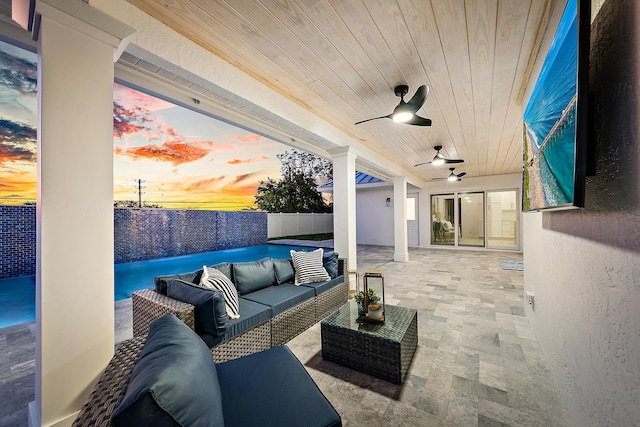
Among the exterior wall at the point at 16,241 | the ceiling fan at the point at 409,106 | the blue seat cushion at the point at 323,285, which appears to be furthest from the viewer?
the exterior wall at the point at 16,241

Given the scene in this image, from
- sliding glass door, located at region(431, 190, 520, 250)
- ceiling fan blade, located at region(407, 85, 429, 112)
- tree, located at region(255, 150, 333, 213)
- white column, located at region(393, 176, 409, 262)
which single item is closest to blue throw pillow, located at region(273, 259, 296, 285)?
ceiling fan blade, located at region(407, 85, 429, 112)

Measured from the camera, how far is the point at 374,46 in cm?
202

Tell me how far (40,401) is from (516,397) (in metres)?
2.90

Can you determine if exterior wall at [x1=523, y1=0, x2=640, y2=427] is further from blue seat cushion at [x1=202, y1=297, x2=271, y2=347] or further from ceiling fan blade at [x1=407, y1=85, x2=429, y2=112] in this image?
blue seat cushion at [x1=202, y1=297, x2=271, y2=347]

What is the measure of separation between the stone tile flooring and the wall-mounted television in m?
1.35

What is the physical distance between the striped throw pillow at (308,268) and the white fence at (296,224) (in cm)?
989

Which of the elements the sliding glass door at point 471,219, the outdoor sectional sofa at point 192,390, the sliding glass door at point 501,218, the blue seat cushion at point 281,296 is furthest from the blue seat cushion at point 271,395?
the sliding glass door at point 501,218

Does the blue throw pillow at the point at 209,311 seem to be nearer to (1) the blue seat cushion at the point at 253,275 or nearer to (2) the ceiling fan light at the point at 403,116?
(1) the blue seat cushion at the point at 253,275

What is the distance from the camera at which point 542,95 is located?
5.61ft

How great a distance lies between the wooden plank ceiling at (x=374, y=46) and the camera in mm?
1661

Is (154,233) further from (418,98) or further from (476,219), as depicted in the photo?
(476,219)

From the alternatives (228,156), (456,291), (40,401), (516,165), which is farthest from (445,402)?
(228,156)

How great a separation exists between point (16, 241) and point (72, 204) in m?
7.24

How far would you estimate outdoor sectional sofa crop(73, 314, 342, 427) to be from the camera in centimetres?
72
